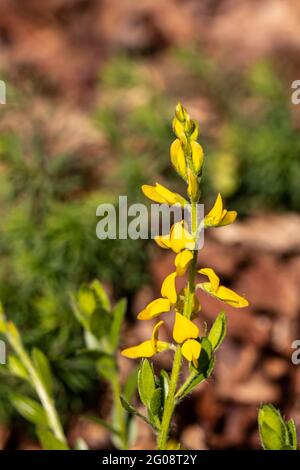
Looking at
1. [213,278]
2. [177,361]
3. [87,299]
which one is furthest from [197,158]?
[87,299]

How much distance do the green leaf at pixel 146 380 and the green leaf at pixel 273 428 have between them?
0.13 meters

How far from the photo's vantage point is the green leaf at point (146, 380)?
0.82 m

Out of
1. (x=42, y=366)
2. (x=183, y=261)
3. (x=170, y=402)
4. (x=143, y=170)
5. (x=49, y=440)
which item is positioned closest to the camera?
(x=183, y=261)

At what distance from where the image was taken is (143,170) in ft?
6.12

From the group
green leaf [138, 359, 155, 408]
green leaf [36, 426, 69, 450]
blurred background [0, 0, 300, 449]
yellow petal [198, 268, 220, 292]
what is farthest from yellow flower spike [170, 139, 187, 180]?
blurred background [0, 0, 300, 449]

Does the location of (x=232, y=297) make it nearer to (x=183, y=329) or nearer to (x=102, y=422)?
(x=183, y=329)

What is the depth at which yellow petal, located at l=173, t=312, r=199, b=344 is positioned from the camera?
29.9 inches

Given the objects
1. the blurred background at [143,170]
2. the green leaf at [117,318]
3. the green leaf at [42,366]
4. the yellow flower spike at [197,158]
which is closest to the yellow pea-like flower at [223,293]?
the yellow flower spike at [197,158]

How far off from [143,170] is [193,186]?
1.12 m

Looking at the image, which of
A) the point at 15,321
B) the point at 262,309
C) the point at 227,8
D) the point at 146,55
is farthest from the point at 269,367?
the point at 227,8

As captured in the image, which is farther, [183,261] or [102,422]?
[102,422]
